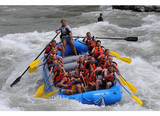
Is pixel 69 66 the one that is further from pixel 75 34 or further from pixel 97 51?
pixel 75 34

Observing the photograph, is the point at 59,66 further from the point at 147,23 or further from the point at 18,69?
the point at 147,23

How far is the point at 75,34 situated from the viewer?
10594 millimetres

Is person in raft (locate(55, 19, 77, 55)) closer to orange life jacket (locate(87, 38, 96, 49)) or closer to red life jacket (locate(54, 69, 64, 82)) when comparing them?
orange life jacket (locate(87, 38, 96, 49))

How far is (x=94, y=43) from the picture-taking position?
631 cm

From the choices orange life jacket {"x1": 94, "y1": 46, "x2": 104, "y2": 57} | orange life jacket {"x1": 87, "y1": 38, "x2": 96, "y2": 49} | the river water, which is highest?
orange life jacket {"x1": 87, "y1": 38, "x2": 96, "y2": 49}

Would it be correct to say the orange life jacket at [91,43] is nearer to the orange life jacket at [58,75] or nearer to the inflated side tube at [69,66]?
the inflated side tube at [69,66]

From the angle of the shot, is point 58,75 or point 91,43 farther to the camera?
point 91,43

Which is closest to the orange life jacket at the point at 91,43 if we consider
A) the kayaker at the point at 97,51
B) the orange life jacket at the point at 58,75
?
the kayaker at the point at 97,51

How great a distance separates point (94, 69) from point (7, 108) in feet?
6.53

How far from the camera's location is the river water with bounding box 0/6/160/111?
181 inches

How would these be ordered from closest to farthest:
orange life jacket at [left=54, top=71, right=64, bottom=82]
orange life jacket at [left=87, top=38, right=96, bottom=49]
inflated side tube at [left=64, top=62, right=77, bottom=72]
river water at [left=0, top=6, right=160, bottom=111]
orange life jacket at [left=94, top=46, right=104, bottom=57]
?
river water at [left=0, top=6, right=160, bottom=111] → orange life jacket at [left=54, top=71, right=64, bottom=82] → inflated side tube at [left=64, top=62, right=77, bottom=72] → orange life jacket at [left=94, top=46, right=104, bottom=57] → orange life jacket at [left=87, top=38, right=96, bottom=49]

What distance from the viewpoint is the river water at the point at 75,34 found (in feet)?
→ 15.1

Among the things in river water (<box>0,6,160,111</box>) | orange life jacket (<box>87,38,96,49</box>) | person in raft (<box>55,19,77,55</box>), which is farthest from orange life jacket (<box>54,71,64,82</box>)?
orange life jacket (<box>87,38,96,49</box>)

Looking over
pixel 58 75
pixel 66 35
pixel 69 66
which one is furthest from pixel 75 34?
pixel 58 75
